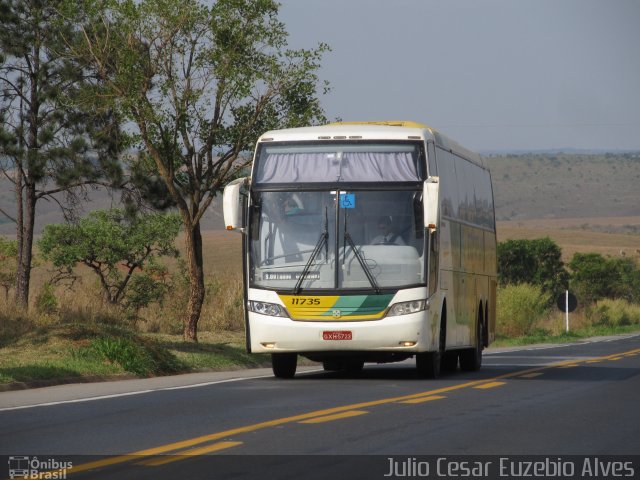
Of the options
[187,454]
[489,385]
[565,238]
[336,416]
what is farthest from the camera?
[565,238]

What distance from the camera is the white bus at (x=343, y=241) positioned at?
67.7 ft

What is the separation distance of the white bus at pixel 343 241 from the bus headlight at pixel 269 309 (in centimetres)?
1

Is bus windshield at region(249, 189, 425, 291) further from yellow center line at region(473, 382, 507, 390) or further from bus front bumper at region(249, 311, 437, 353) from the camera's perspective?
yellow center line at region(473, 382, 507, 390)

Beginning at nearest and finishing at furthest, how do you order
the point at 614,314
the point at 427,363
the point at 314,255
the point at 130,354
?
the point at 314,255
the point at 427,363
the point at 130,354
the point at 614,314

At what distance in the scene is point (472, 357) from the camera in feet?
87.1

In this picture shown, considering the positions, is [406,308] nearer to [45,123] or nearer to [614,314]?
[45,123]

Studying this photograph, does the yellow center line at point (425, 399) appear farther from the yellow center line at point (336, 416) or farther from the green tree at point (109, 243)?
the green tree at point (109, 243)

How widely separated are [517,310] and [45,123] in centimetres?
3185

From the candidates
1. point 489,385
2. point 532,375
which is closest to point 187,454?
point 489,385

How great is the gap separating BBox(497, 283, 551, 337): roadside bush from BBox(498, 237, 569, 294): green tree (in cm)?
2464

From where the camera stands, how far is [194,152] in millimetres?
30812

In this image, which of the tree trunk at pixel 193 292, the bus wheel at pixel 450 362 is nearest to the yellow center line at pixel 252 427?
the bus wheel at pixel 450 362

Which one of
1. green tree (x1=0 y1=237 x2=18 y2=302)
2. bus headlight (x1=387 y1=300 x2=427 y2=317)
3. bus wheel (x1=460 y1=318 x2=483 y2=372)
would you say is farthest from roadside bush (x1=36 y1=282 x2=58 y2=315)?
bus headlight (x1=387 y1=300 x2=427 y2=317)

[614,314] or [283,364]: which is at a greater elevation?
[283,364]
